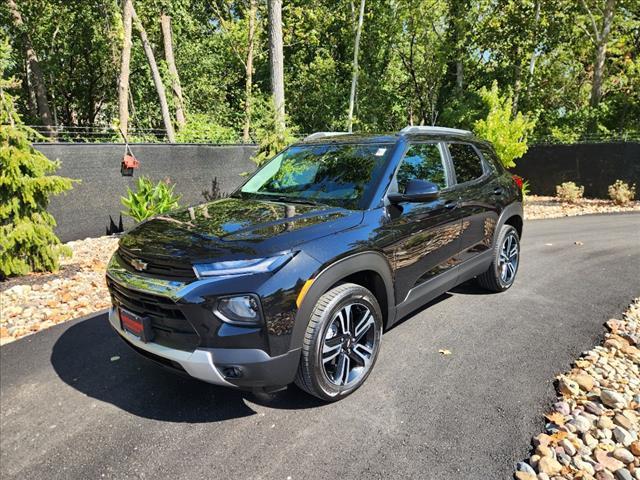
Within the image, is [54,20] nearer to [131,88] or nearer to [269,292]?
[131,88]

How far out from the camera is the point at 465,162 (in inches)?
164

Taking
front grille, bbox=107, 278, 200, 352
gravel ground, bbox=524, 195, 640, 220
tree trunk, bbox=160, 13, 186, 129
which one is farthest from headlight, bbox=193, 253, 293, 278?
tree trunk, bbox=160, 13, 186, 129

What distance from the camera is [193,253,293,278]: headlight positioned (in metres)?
2.30

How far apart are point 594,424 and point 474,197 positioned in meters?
2.17

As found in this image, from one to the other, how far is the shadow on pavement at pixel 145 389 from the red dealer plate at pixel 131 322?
0.40 m

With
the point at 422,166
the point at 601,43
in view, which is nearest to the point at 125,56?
the point at 422,166

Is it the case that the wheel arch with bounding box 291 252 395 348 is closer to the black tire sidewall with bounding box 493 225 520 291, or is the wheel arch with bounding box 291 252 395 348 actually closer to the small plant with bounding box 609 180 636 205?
the black tire sidewall with bounding box 493 225 520 291

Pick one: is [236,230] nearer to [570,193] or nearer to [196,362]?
[196,362]

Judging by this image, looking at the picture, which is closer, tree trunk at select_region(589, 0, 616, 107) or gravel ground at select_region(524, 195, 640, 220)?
gravel ground at select_region(524, 195, 640, 220)

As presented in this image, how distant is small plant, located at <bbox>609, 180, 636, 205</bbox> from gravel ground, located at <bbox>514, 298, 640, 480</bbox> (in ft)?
35.4

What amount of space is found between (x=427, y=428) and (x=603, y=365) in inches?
65.3

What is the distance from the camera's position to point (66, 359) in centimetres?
358

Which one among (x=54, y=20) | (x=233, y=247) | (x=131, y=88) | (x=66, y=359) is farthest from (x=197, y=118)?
(x=233, y=247)

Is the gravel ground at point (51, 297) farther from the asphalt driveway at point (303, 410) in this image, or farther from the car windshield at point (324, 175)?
the car windshield at point (324, 175)
